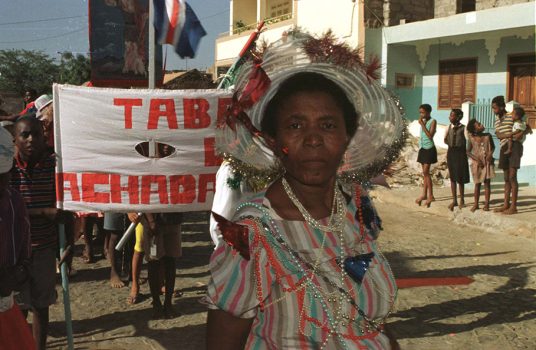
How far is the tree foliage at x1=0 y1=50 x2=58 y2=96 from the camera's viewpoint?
49.1 metres

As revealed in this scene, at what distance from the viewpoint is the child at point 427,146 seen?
1052cm

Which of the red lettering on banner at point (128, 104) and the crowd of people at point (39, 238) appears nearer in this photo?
the crowd of people at point (39, 238)

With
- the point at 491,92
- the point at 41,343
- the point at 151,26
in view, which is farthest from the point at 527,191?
the point at 41,343

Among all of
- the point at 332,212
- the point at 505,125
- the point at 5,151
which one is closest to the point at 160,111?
the point at 5,151

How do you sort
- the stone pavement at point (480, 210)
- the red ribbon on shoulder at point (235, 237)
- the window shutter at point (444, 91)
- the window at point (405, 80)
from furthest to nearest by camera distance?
the window at point (405, 80)
the window shutter at point (444, 91)
the stone pavement at point (480, 210)
the red ribbon on shoulder at point (235, 237)

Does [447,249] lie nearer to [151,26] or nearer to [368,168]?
[151,26]

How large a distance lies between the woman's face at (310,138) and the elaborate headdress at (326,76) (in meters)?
0.13

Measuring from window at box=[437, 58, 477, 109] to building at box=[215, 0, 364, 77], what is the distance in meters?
2.72

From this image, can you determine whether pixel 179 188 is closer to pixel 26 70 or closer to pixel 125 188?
pixel 125 188

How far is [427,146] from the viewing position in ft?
35.4

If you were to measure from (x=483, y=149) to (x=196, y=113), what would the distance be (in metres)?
7.21

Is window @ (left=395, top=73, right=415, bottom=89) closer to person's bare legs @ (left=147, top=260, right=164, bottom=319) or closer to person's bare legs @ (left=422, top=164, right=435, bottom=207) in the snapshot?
person's bare legs @ (left=422, top=164, right=435, bottom=207)

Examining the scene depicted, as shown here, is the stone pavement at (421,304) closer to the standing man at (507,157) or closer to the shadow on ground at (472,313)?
the shadow on ground at (472,313)

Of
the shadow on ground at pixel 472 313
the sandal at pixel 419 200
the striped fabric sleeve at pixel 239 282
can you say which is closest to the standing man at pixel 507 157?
the sandal at pixel 419 200
